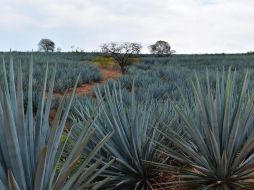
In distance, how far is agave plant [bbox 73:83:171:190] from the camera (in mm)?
1982

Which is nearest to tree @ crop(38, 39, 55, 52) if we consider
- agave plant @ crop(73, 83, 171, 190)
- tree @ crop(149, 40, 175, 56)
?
tree @ crop(149, 40, 175, 56)

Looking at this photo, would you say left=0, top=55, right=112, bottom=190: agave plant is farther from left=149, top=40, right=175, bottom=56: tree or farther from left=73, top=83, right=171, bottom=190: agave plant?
left=149, top=40, right=175, bottom=56: tree

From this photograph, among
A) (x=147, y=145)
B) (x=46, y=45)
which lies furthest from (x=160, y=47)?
(x=147, y=145)

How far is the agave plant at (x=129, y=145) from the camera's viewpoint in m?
1.98

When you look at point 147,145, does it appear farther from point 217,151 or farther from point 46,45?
point 46,45

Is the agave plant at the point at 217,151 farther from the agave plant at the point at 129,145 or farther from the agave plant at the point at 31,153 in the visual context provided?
the agave plant at the point at 31,153

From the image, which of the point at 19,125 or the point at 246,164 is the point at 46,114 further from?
the point at 246,164

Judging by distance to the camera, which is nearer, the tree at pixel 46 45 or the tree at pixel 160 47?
the tree at pixel 160 47

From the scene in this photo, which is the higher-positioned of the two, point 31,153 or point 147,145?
point 31,153

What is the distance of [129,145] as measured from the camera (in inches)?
82.3

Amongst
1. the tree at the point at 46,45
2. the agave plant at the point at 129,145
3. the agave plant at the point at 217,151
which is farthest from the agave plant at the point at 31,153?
the tree at the point at 46,45

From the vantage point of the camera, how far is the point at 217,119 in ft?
6.62

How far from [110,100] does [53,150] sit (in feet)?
2.92

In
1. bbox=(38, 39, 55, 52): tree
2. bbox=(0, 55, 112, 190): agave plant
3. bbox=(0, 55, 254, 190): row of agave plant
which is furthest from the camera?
bbox=(38, 39, 55, 52): tree
